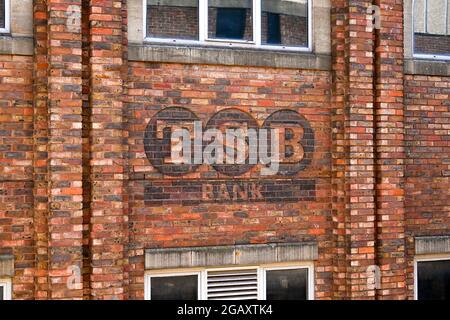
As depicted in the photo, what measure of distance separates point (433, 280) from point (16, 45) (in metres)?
5.98

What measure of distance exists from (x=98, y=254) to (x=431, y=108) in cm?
476

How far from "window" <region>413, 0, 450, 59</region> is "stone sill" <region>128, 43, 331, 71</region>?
1.45 m

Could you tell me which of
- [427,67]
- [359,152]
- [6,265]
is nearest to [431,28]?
[427,67]

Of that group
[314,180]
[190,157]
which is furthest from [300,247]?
[190,157]

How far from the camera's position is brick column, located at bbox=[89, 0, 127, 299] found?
7156mm

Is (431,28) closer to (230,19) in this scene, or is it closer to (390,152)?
(390,152)

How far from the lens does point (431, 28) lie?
8953 millimetres

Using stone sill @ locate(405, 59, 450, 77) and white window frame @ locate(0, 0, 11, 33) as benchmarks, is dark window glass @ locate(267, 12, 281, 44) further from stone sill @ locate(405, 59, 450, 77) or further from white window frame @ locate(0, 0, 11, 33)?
white window frame @ locate(0, 0, 11, 33)

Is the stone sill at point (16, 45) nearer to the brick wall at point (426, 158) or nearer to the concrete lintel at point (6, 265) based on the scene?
the concrete lintel at point (6, 265)

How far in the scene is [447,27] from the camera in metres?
9.02

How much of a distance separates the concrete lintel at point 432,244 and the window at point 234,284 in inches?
60.5

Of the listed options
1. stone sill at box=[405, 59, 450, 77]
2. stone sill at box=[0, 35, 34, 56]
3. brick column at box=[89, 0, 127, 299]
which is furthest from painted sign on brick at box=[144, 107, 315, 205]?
stone sill at box=[405, 59, 450, 77]
